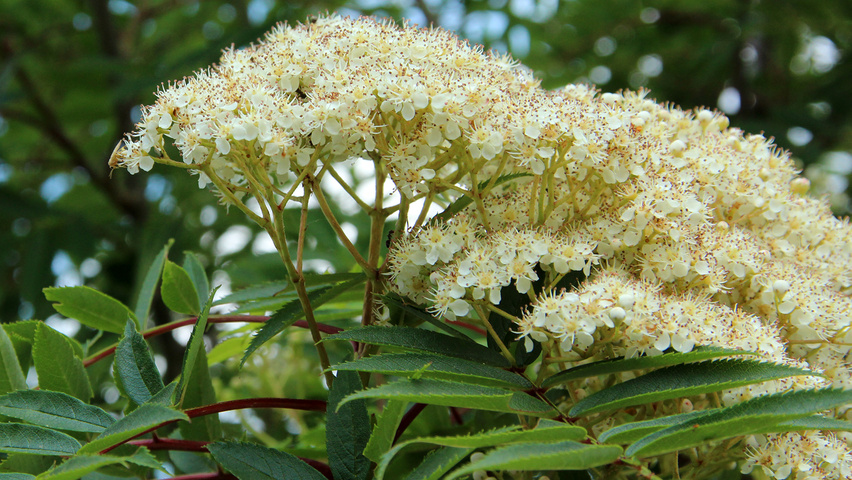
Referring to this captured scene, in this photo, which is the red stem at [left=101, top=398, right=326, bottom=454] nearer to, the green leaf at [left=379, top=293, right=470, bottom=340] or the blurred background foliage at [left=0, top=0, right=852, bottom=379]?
the green leaf at [left=379, top=293, right=470, bottom=340]

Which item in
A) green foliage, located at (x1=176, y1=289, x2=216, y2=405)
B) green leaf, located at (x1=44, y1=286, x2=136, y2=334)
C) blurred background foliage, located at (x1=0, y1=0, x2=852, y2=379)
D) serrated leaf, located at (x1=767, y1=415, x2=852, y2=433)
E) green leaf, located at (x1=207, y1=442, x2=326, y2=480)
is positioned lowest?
serrated leaf, located at (x1=767, y1=415, x2=852, y2=433)

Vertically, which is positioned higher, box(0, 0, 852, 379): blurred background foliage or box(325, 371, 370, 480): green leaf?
box(0, 0, 852, 379): blurred background foliage

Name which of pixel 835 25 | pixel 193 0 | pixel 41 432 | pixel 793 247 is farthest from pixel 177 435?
pixel 835 25

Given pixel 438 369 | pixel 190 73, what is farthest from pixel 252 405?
pixel 190 73

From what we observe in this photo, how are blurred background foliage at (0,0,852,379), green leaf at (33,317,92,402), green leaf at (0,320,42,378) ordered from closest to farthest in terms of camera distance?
green leaf at (33,317,92,402), green leaf at (0,320,42,378), blurred background foliage at (0,0,852,379)

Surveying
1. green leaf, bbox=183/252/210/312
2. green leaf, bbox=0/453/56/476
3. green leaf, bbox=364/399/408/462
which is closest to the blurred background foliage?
green leaf, bbox=183/252/210/312

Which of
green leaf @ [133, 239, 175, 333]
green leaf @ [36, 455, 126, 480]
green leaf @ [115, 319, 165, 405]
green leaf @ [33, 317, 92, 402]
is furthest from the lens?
green leaf @ [133, 239, 175, 333]
